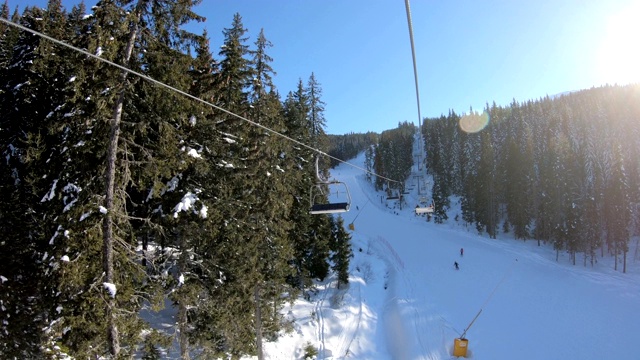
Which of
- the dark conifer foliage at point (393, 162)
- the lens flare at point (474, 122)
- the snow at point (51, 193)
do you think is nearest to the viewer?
the snow at point (51, 193)

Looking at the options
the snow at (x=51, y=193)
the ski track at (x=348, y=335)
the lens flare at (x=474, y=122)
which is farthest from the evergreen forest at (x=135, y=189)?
the lens flare at (x=474, y=122)

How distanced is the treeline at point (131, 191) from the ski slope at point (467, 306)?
26.4 feet

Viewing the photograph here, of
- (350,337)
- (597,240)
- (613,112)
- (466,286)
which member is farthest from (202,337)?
(613,112)

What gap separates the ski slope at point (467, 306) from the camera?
2297 centimetres

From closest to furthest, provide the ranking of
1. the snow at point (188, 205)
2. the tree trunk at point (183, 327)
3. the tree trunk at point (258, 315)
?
the snow at point (188, 205)
the tree trunk at point (183, 327)
the tree trunk at point (258, 315)

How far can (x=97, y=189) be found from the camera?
842 centimetres

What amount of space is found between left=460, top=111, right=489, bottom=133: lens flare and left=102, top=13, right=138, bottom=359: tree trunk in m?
116

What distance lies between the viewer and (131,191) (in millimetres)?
12289

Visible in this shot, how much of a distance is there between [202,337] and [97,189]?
6541 mm

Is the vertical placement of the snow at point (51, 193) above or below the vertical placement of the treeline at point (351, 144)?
below

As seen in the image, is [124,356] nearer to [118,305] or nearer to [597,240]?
[118,305]

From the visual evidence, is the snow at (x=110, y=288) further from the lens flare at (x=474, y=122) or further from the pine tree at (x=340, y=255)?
the lens flare at (x=474, y=122)

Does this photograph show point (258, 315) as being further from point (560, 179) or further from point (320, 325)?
point (560, 179)

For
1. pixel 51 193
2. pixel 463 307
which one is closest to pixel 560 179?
pixel 463 307
